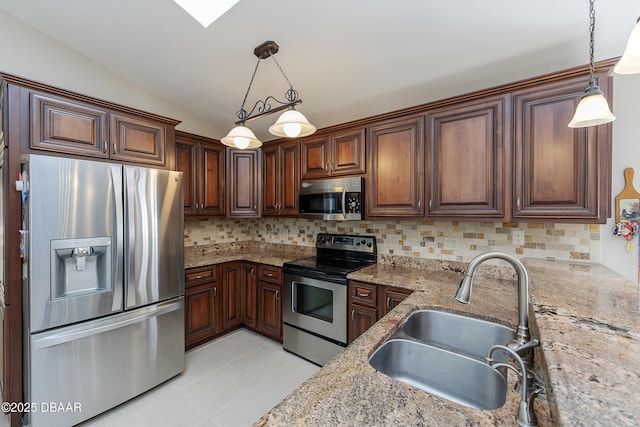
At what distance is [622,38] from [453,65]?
2.92ft

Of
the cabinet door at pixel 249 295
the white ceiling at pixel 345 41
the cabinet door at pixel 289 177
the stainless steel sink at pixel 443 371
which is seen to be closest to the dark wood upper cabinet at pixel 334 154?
the cabinet door at pixel 289 177

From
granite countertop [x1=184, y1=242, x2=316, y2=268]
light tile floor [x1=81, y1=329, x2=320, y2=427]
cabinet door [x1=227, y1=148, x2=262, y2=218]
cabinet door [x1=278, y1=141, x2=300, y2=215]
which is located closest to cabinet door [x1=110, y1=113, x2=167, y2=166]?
cabinet door [x1=227, y1=148, x2=262, y2=218]

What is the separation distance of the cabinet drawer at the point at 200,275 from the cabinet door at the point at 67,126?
4.14ft

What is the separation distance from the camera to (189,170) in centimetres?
290

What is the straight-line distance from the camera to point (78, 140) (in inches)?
74.0

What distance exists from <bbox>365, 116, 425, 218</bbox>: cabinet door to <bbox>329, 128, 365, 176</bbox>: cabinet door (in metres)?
0.09

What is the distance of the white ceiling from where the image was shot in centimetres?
156

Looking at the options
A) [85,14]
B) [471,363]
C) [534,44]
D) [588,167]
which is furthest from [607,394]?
[85,14]

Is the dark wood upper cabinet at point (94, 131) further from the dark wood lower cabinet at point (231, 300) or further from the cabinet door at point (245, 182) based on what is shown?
the dark wood lower cabinet at point (231, 300)

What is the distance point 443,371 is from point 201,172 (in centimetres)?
290

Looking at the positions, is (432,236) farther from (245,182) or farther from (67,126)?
(67,126)

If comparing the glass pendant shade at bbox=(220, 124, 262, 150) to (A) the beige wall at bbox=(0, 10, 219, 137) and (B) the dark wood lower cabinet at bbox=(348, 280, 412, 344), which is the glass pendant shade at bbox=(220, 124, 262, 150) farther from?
(A) the beige wall at bbox=(0, 10, 219, 137)

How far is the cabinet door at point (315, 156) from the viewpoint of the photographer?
105 inches

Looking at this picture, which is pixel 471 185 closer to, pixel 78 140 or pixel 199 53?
pixel 199 53
